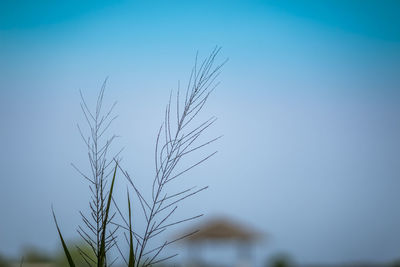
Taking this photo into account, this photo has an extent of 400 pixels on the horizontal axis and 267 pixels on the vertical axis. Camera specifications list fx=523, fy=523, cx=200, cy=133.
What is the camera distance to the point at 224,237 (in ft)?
53.0

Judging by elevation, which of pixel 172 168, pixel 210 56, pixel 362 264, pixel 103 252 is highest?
pixel 362 264

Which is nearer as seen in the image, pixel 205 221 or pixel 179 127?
pixel 179 127

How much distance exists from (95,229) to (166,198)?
0.16 m

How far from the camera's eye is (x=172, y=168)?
945mm

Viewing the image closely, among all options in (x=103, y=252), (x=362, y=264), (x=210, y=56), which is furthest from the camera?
(x=362, y=264)

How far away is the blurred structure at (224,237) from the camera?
16.0m

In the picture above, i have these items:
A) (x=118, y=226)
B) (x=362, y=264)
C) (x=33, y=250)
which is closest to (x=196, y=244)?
(x=33, y=250)

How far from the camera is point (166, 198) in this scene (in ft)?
3.07

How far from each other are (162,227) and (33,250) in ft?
54.4

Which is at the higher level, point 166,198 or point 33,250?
point 33,250

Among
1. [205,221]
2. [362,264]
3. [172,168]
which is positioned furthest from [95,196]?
[362,264]

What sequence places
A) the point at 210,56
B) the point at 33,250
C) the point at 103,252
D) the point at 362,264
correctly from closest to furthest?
the point at 103,252, the point at 210,56, the point at 33,250, the point at 362,264

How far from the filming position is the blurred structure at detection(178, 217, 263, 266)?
52.7 ft

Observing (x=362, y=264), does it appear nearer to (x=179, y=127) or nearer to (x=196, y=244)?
(x=196, y=244)
